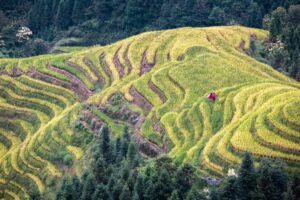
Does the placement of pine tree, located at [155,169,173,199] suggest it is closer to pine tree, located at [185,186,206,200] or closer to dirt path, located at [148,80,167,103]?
pine tree, located at [185,186,206,200]

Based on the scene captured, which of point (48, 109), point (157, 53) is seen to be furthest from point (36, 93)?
point (157, 53)

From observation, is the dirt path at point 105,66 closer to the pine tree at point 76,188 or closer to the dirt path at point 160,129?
the dirt path at point 160,129

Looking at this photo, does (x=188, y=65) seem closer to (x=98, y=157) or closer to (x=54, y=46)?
(x=98, y=157)

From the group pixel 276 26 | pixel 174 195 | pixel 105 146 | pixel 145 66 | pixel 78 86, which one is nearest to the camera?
pixel 174 195

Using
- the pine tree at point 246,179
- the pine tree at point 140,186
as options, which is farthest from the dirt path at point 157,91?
the pine tree at point 246,179

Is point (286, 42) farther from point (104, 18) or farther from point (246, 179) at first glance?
point (104, 18)

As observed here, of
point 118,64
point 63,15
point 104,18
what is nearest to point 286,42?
point 118,64
